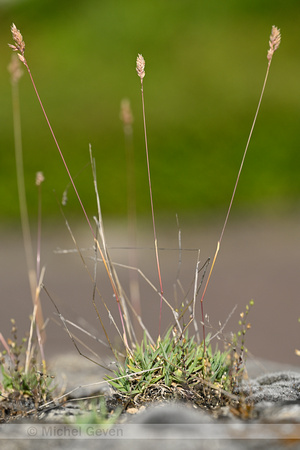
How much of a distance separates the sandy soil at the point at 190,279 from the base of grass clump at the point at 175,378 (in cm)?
137

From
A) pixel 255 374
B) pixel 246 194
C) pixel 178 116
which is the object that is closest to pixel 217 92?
pixel 178 116

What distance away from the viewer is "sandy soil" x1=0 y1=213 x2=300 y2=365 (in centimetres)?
399

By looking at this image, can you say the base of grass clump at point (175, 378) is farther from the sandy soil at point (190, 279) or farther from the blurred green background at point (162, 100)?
the blurred green background at point (162, 100)

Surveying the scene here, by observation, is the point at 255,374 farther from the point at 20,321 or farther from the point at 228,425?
the point at 20,321

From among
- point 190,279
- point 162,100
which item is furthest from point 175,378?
point 162,100

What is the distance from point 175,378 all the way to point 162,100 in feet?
32.9

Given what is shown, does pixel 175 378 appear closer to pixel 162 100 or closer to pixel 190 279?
pixel 190 279

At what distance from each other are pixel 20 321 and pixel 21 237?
9.32 feet

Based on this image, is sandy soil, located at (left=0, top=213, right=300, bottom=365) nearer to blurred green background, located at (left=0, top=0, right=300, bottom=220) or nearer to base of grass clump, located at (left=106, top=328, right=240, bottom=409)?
blurred green background, located at (left=0, top=0, right=300, bottom=220)

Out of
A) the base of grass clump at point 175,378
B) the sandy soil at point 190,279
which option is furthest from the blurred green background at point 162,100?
the base of grass clump at point 175,378

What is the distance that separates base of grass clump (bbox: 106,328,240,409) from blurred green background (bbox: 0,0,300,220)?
5.91 m

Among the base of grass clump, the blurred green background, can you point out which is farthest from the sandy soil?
the base of grass clump

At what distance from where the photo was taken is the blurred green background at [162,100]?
8227mm

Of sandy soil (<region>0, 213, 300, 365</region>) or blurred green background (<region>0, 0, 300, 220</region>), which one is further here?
blurred green background (<region>0, 0, 300, 220</region>)
